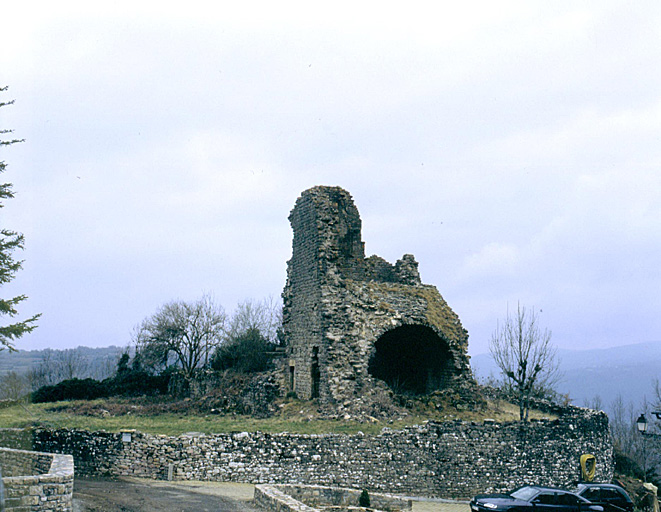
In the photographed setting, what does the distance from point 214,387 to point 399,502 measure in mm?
19828

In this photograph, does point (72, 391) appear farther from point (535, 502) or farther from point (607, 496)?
point (607, 496)

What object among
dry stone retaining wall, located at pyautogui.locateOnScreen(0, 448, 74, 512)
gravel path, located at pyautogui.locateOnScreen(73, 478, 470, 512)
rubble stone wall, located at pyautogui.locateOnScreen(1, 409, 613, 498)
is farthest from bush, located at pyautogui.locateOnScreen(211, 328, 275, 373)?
dry stone retaining wall, located at pyautogui.locateOnScreen(0, 448, 74, 512)

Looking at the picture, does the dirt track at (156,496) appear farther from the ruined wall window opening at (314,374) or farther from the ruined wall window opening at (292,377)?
the ruined wall window opening at (292,377)

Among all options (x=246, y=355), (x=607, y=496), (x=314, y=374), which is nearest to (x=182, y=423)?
(x=314, y=374)

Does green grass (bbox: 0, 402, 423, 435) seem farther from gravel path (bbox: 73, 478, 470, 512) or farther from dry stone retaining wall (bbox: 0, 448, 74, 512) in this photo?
dry stone retaining wall (bbox: 0, 448, 74, 512)

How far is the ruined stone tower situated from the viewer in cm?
2389

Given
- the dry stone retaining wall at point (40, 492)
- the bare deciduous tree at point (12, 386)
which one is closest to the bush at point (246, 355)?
the bare deciduous tree at point (12, 386)

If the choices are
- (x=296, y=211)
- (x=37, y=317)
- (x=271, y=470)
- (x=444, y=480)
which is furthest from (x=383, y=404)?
(x=37, y=317)

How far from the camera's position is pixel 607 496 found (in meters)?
16.3

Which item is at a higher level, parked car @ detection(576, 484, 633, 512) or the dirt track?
the dirt track

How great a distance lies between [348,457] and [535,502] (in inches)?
211

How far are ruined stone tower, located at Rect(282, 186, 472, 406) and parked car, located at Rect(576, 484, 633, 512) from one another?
8.91 metres

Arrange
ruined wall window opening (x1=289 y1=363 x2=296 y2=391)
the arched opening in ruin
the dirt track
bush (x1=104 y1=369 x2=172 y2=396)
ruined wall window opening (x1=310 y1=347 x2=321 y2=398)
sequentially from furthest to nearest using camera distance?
bush (x1=104 y1=369 x2=172 y2=396), ruined wall window opening (x1=289 y1=363 x2=296 y2=391), the arched opening in ruin, ruined wall window opening (x1=310 y1=347 x2=321 y2=398), the dirt track

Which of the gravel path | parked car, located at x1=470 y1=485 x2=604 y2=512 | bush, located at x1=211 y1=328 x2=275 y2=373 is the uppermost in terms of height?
bush, located at x1=211 y1=328 x2=275 y2=373
